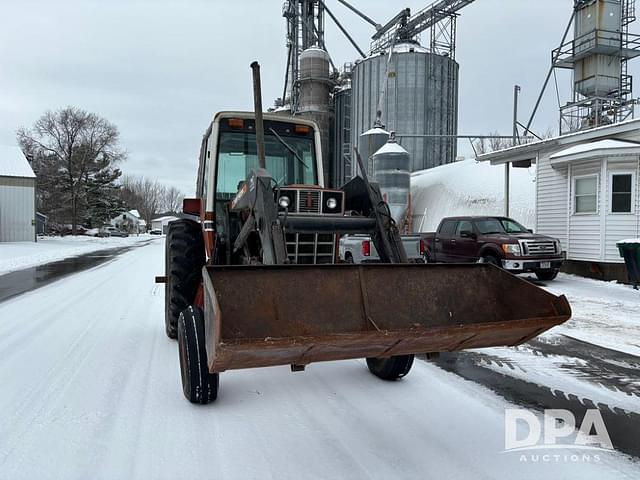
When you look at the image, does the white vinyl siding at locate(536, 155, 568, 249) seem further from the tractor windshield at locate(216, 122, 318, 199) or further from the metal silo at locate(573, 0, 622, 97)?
the tractor windshield at locate(216, 122, 318, 199)

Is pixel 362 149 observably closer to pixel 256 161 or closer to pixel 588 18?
pixel 588 18

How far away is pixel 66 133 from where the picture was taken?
40.3m

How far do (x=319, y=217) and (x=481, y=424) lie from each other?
2.13 meters

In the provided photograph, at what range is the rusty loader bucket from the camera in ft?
9.25

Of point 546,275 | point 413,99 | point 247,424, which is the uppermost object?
point 413,99

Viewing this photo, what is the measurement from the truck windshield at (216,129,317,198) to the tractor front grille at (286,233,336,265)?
3.78 ft

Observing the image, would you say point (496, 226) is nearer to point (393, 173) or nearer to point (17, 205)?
point (393, 173)

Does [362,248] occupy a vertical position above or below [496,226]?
below

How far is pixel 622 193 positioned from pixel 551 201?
2.43 meters

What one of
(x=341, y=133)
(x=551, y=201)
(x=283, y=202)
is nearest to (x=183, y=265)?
(x=283, y=202)

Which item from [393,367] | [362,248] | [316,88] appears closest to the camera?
[393,367]

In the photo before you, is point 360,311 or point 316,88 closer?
point 360,311

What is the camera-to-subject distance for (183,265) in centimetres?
563

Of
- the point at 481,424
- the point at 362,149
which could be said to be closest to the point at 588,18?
the point at 362,149
